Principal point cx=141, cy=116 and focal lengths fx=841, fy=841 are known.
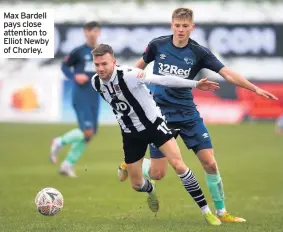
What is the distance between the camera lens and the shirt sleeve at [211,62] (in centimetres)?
1007

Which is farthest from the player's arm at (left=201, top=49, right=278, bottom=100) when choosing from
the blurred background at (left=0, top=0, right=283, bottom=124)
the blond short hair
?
the blurred background at (left=0, top=0, right=283, bottom=124)

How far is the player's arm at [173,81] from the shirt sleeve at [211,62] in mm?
689

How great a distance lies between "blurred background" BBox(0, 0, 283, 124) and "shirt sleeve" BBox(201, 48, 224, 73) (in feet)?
55.8

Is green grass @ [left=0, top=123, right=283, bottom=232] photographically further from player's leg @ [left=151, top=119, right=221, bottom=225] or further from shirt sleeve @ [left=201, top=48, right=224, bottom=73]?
shirt sleeve @ [left=201, top=48, right=224, bottom=73]

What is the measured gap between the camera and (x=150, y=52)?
34.5ft

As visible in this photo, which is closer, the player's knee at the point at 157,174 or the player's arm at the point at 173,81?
the player's arm at the point at 173,81

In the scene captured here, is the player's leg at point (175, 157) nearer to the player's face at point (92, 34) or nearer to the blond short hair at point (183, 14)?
the blond short hair at point (183, 14)

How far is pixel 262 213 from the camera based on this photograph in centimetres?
1099

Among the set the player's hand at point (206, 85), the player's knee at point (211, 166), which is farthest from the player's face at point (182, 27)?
the player's knee at point (211, 166)

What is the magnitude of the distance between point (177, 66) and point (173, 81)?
2.67 feet

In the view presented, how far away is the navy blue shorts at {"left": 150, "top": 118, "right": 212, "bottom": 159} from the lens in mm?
10148

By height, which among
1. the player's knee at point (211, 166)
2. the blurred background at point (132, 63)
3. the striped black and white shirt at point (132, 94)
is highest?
the striped black and white shirt at point (132, 94)

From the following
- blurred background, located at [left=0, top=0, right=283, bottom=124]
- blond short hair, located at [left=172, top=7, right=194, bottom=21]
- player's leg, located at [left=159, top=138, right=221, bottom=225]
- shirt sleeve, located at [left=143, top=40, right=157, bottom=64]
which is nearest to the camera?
player's leg, located at [left=159, top=138, right=221, bottom=225]

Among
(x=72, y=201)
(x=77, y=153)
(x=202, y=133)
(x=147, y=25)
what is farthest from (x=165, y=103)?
(x=147, y=25)
